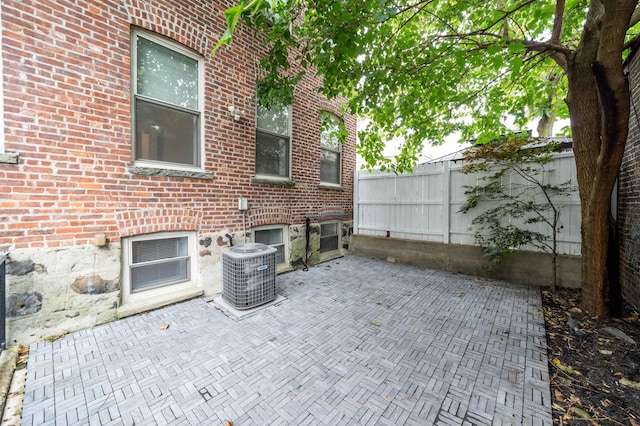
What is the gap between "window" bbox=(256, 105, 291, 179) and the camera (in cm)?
467

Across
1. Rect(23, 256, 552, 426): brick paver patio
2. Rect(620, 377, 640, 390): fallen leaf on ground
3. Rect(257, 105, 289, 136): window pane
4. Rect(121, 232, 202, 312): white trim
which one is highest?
Rect(257, 105, 289, 136): window pane

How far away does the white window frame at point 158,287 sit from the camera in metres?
3.17

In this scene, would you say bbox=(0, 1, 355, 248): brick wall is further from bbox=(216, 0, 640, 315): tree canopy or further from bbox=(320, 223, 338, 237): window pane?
bbox=(320, 223, 338, 237): window pane

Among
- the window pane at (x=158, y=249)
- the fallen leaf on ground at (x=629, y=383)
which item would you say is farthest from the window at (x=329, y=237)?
the fallen leaf on ground at (x=629, y=383)

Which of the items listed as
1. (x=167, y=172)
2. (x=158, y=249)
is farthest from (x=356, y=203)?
(x=158, y=249)

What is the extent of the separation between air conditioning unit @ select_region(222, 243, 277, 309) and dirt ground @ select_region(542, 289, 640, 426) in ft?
9.90

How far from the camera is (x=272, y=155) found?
4.91m

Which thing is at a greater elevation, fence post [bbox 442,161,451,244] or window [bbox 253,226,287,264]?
fence post [bbox 442,161,451,244]

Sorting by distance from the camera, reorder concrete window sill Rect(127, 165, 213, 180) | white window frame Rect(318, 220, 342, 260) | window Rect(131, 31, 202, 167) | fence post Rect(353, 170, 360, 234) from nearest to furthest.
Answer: concrete window sill Rect(127, 165, 213, 180) < window Rect(131, 31, 202, 167) < white window frame Rect(318, 220, 342, 260) < fence post Rect(353, 170, 360, 234)

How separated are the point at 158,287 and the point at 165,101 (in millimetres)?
2590

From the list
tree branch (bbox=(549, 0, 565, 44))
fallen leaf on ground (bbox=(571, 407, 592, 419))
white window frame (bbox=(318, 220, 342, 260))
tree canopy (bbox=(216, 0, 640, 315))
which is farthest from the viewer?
white window frame (bbox=(318, 220, 342, 260))

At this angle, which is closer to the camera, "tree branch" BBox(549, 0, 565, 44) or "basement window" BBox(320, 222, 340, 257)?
"tree branch" BBox(549, 0, 565, 44)

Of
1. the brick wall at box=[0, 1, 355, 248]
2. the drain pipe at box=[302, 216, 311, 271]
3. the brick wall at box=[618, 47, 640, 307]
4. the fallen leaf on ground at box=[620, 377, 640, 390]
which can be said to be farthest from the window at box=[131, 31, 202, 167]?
the brick wall at box=[618, 47, 640, 307]

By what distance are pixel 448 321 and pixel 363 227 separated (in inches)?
155
